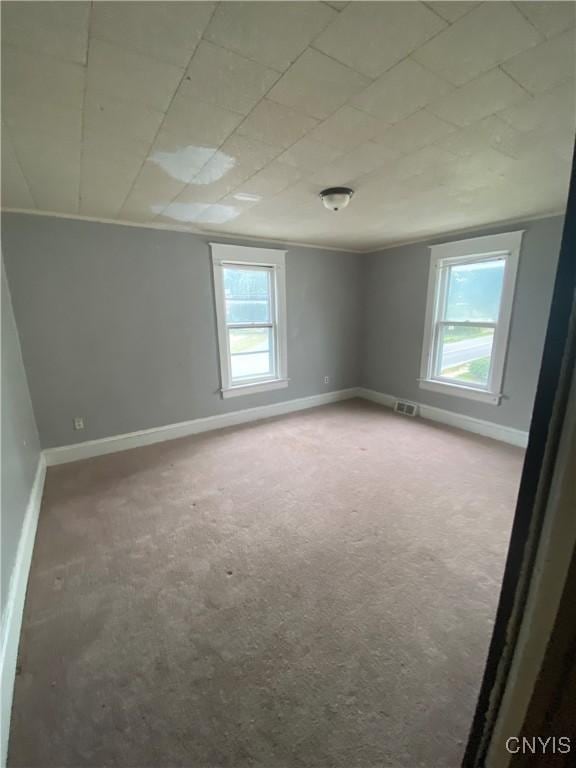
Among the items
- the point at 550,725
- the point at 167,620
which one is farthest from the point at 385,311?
the point at 550,725

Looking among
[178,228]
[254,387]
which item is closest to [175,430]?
[254,387]

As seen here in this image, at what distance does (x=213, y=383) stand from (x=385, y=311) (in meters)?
2.65

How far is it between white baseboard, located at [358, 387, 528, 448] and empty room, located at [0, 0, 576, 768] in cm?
3

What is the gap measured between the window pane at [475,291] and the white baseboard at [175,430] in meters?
2.02

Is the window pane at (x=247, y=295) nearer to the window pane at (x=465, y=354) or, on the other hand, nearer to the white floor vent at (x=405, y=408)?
the white floor vent at (x=405, y=408)

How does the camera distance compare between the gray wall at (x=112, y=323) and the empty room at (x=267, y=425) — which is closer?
the empty room at (x=267, y=425)

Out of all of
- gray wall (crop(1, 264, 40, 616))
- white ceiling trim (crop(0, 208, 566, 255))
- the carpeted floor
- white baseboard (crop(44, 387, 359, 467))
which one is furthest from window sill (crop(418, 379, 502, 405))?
gray wall (crop(1, 264, 40, 616))

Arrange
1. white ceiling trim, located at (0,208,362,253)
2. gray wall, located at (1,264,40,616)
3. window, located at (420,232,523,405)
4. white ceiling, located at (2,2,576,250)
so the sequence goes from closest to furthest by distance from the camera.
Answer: white ceiling, located at (2,2,576,250) → gray wall, located at (1,264,40,616) → white ceiling trim, located at (0,208,362,253) → window, located at (420,232,523,405)

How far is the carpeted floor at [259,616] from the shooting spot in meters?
1.12

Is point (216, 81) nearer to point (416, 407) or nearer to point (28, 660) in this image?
point (28, 660)

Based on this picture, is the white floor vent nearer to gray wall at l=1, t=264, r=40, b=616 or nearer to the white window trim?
the white window trim

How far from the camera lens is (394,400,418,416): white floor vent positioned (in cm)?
434

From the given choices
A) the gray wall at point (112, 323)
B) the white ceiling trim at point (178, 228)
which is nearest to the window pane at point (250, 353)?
the gray wall at point (112, 323)

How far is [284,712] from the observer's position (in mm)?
1177
